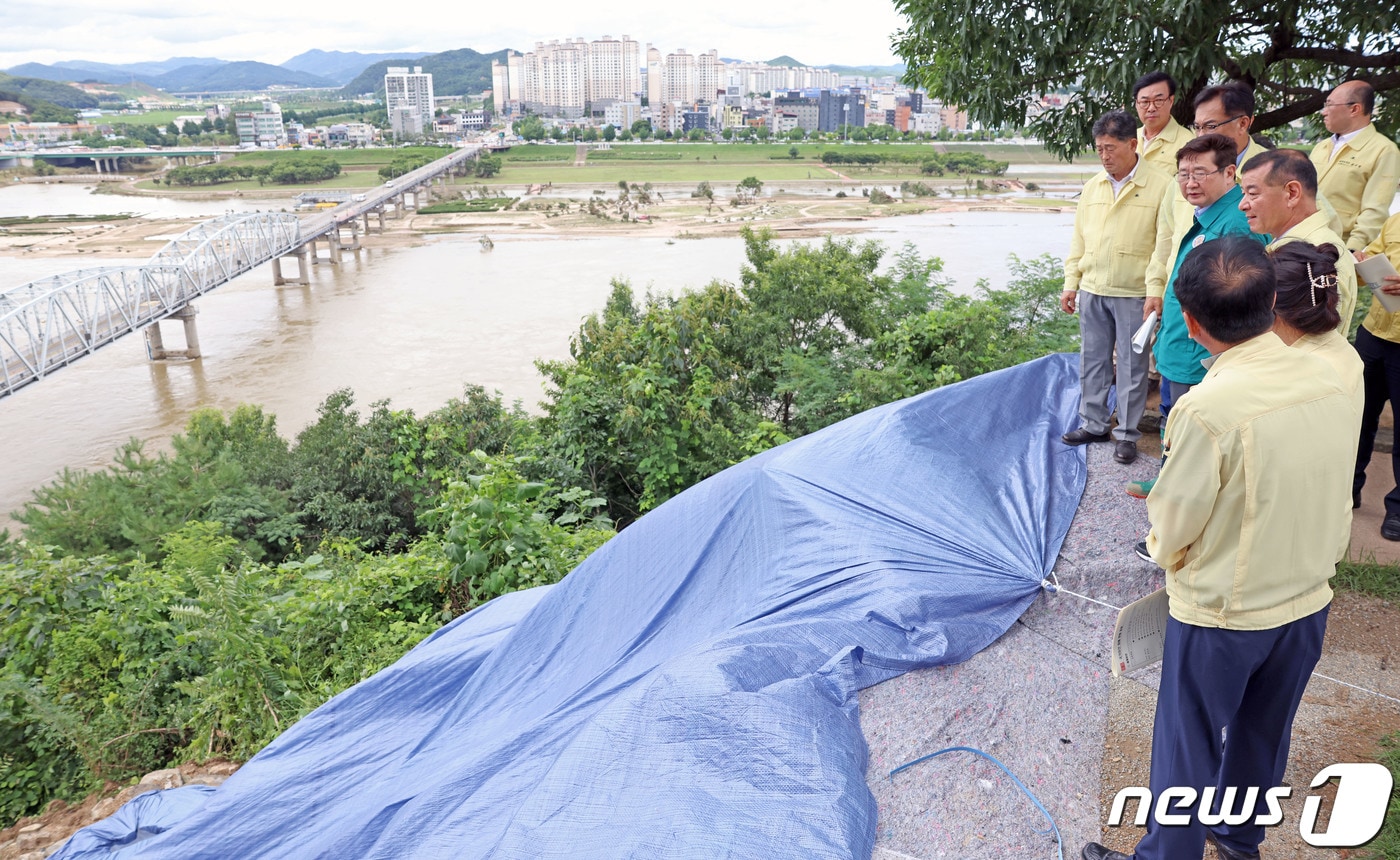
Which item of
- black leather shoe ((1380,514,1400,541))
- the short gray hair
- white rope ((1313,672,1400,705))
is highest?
the short gray hair

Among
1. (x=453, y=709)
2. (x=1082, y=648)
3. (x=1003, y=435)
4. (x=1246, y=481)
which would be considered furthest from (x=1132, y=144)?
(x=453, y=709)

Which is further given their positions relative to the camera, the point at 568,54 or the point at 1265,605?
the point at 568,54

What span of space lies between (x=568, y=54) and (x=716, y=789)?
146618mm

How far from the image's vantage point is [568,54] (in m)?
136

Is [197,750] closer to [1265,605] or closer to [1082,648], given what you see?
[1082,648]

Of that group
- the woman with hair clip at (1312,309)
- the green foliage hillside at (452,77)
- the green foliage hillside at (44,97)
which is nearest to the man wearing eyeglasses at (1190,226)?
the woman with hair clip at (1312,309)

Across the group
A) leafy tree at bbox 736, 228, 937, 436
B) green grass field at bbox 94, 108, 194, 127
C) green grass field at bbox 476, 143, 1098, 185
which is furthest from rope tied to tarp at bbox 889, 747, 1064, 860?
green grass field at bbox 94, 108, 194, 127

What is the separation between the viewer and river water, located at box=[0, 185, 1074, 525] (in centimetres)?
1831

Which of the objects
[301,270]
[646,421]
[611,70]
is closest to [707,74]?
[611,70]

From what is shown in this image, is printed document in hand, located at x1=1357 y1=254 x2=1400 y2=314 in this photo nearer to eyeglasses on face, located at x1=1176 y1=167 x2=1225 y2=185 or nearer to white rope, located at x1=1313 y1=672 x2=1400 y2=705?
eyeglasses on face, located at x1=1176 y1=167 x2=1225 y2=185

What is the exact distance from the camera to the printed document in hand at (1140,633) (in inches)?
86.5

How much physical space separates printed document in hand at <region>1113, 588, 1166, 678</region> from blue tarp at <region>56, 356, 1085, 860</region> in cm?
59

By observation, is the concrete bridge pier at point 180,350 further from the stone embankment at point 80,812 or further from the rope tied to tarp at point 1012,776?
the rope tied to tarp at point 1012,776

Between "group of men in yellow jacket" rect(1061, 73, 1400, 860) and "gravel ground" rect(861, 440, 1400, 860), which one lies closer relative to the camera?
"group of men in yellow jacket" rect(1061, 73, 1400, 860)
